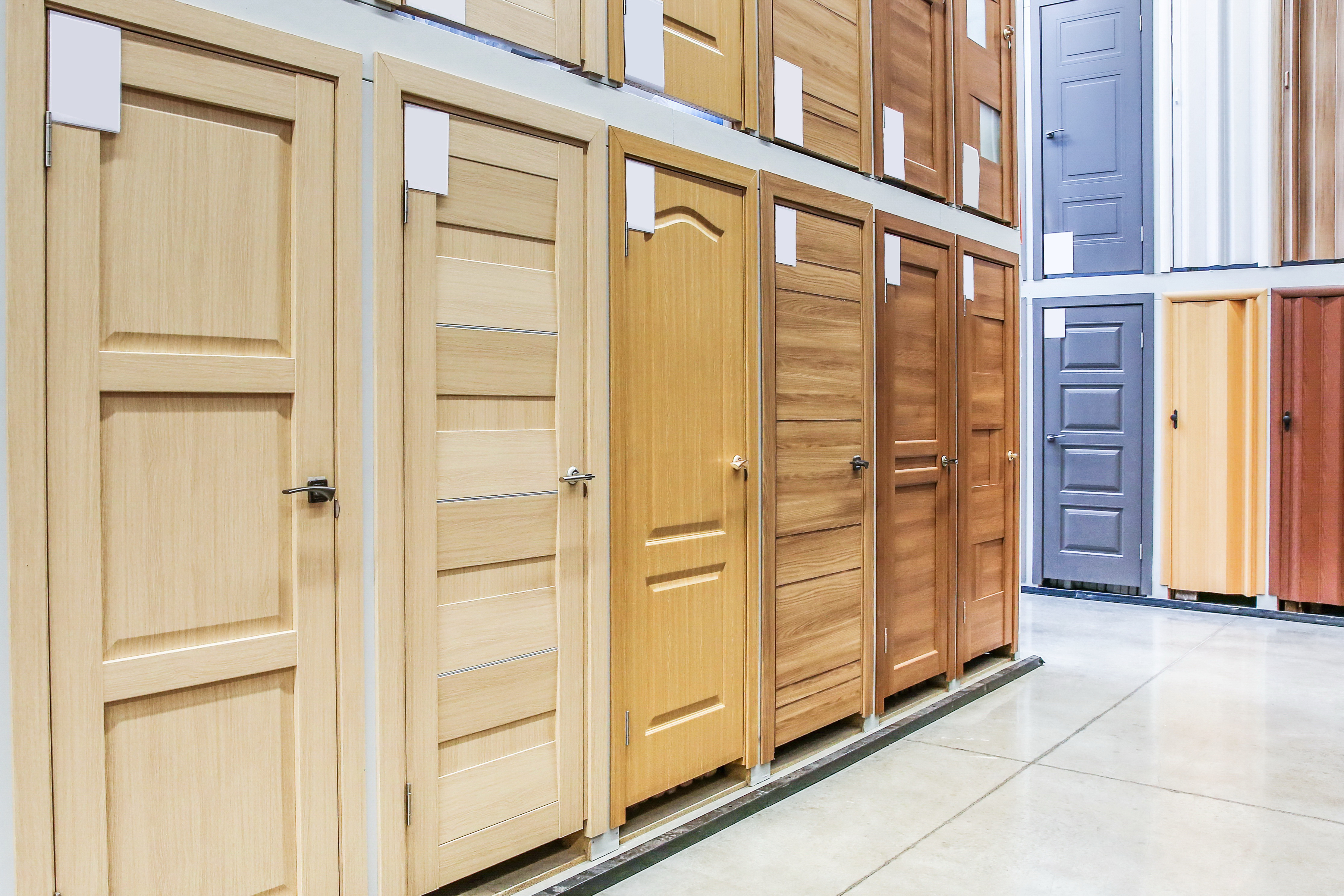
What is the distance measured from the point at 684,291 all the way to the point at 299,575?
1.37 meters

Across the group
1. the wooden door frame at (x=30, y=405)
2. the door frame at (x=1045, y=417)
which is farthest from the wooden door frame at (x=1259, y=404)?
the wooden door frame at (x=30, y=405)

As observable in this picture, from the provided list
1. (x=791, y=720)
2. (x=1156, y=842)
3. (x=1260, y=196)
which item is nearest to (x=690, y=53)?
(x=791, y=720)

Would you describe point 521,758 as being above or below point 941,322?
below

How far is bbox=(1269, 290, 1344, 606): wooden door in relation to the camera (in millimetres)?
5773

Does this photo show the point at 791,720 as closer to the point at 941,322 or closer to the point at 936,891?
the point at 936,891

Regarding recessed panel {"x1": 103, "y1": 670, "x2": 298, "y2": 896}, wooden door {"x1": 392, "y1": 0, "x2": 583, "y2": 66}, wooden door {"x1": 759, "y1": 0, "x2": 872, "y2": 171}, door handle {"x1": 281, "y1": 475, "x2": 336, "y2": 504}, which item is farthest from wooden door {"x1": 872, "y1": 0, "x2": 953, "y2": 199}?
recessed panel {"x1": 103, "y1": 670, "x2": 298, "y2": 896}

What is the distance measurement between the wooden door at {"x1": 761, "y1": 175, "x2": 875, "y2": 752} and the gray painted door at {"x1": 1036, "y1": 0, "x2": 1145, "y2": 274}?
143 inches

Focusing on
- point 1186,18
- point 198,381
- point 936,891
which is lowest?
point 936,891

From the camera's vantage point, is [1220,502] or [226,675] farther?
[1220,502]

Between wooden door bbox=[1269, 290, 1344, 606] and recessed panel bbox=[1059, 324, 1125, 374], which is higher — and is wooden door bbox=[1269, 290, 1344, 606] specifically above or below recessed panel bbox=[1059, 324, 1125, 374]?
below

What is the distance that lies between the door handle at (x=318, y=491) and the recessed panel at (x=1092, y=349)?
5771 mm

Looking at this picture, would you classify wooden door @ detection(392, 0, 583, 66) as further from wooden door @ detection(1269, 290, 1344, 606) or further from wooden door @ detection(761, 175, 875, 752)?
wooden door @ detection(1269, 290, 1344, 606)

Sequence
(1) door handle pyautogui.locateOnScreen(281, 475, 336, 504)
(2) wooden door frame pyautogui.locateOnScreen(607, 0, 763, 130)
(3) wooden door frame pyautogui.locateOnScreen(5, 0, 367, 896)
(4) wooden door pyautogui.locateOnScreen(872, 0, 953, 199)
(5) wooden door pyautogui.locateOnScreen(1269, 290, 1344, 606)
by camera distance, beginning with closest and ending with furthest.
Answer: (3) wooden door frame pyautogui.locateOnScreen(5, 0, 367, 896) → (1) door handle pyautogui.locateOnScreen(281, 475, 336, 504) → (2) wooden door frame pyautogui.locateOnScreen(607, 0, 763, 130) → (4) wooden door pyautogui.locateOnScreen(872, 0, 953, 199) → (5) wooden door pyautogui.locateOnScreen(1269, 290, 1344, 606)

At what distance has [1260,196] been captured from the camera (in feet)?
19.5
